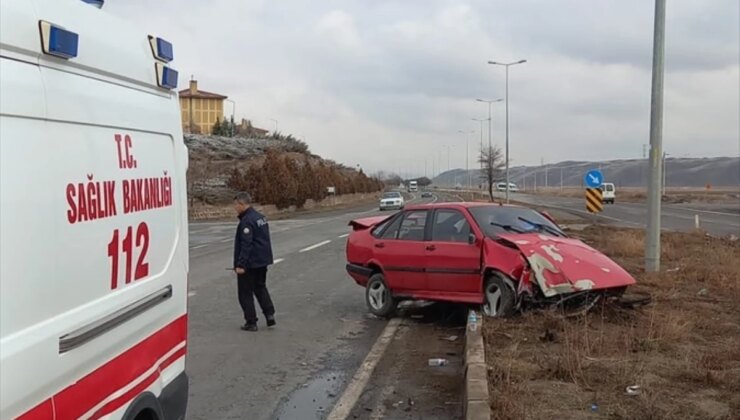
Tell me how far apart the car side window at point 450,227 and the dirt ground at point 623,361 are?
1.37 m

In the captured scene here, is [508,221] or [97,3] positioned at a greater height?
[97,3]

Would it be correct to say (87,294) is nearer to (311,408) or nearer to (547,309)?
(311,408)

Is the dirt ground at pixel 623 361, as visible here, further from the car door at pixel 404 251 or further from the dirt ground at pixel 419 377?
the car door at pixel 404 251

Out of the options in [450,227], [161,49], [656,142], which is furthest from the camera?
[656,142]

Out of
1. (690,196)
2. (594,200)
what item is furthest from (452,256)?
(690,196)

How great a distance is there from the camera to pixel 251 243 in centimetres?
966

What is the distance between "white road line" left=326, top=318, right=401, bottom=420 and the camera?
247 inches

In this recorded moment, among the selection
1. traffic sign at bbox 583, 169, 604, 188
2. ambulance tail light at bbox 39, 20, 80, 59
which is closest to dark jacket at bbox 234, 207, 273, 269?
ambulance tail light at bbox 39, 20, 80, 59

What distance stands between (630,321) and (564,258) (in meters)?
1.05

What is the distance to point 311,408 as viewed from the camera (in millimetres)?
6395

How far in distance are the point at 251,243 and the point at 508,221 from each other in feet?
10.8

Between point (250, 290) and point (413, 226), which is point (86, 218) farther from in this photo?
point (413, 226)

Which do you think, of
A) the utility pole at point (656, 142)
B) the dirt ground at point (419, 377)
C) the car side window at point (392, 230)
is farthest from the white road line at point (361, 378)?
the utility pole at point (656, 142)

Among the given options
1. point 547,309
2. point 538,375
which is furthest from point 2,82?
point 547,309
